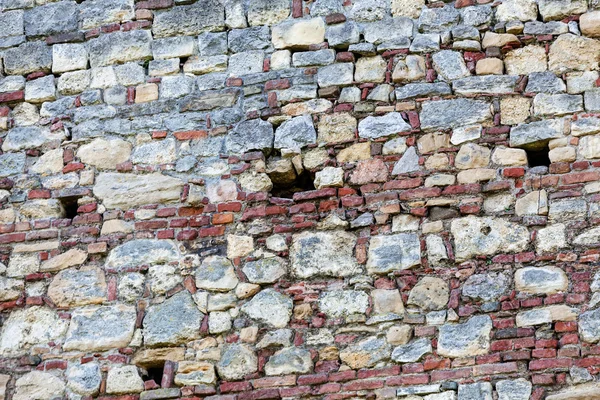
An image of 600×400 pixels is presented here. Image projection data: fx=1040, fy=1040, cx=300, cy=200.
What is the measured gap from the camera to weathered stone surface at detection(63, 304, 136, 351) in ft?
17.8

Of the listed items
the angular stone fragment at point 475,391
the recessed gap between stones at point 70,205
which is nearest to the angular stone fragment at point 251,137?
the recessed gap between stones at point 70,205

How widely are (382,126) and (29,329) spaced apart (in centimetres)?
219

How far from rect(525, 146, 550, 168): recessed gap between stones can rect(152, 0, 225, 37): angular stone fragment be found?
1.95m

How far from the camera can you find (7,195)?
234 inches

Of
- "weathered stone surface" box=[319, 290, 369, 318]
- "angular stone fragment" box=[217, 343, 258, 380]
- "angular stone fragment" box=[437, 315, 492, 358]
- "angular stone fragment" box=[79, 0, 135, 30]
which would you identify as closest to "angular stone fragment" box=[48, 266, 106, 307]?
"angular stone fragment" box=[217, 343, 258, 380]

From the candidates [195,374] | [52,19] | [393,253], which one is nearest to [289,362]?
[195,374]

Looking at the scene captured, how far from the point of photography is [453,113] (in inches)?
220

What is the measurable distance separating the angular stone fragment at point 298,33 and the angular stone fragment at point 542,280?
1.80 meters

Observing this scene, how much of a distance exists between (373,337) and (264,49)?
6.04 feet

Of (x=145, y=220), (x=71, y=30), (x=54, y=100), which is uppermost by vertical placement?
(x=71, y=30)

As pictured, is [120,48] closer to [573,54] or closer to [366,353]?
[366,353]

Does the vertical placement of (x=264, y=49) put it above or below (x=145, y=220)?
above

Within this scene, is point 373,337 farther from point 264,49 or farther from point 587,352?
point 264,49

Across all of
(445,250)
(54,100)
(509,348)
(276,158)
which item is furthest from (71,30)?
(509,348)
